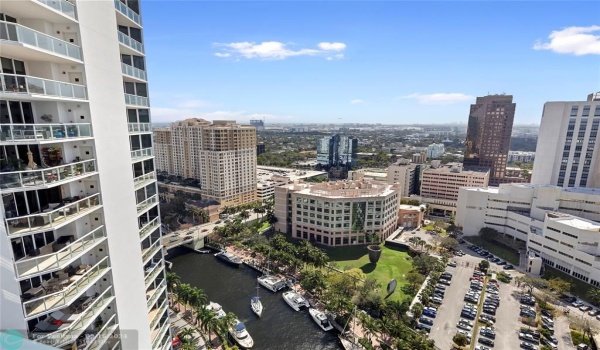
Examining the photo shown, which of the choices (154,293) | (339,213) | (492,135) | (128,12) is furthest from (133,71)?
(492,135)

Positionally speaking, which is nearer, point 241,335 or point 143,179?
→ point 143,179

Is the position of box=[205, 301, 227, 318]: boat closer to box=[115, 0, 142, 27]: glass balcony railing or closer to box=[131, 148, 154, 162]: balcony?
box=[131, 148, 154, 162]: balcony

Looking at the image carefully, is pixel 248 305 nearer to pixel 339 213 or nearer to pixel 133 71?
pixel 339 213

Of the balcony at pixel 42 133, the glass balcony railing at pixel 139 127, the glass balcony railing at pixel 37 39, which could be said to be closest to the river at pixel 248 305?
the glass balcony railing at pixel 139 127

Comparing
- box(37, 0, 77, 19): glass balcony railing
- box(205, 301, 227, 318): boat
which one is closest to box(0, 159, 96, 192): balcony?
box(37, 0, 77, 19): glass balcony railing

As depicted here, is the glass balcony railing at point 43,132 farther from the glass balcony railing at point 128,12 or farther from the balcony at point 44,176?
the glass balcony railing at point 128,12

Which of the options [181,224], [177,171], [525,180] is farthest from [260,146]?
[525,180]
